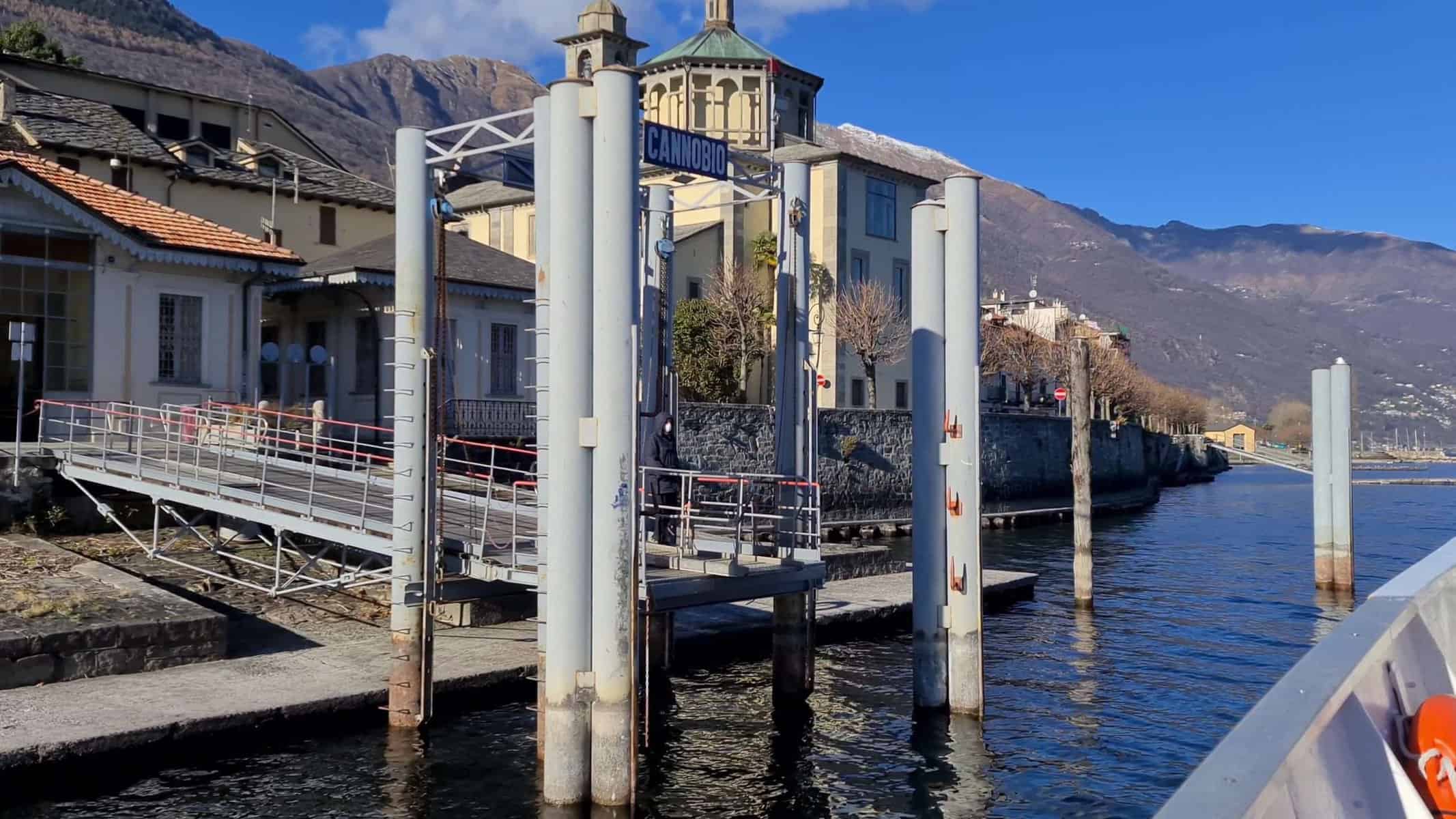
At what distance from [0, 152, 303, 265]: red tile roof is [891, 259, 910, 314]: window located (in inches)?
1493

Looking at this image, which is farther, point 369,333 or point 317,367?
point 317,367

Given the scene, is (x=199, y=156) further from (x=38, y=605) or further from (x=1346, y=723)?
(x=1346, y=723)

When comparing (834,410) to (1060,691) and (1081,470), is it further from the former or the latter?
(1060,691)

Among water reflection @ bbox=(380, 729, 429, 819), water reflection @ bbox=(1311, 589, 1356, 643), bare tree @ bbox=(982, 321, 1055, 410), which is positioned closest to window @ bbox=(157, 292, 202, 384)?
water reflection @ bbox=(380, 729, 429, 819)

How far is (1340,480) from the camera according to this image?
30.7m

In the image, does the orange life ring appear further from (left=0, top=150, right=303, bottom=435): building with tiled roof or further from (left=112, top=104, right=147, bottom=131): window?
(left=112, top=104, right=147, bottom=131): window

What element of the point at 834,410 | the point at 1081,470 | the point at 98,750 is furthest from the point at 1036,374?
the point at 98,750

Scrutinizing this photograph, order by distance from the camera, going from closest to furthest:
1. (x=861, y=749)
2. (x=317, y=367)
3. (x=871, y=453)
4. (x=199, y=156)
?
1. (x=861, y=749)
2. (x=317, y=367)
3. (x=199, y=156)
4. (x=871, y=453)

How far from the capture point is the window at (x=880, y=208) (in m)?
59.8

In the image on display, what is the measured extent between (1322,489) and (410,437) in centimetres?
2463

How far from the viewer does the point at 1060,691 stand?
18.0 m

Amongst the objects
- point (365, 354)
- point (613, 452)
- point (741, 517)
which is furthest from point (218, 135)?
point (613, 452)

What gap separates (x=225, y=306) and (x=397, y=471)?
14353 mm

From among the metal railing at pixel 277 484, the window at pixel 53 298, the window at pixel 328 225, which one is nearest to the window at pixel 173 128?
the window at pixel 328 225
